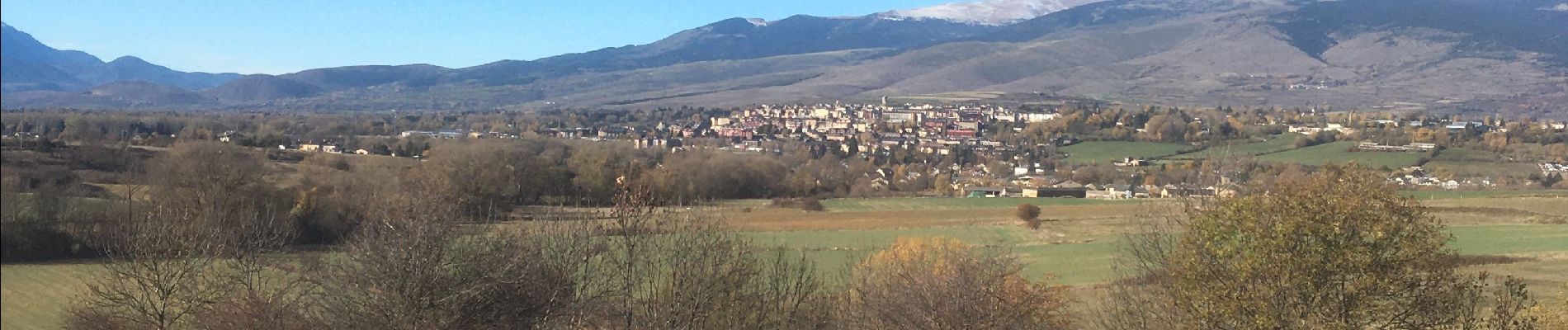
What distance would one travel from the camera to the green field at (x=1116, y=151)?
6725 cm

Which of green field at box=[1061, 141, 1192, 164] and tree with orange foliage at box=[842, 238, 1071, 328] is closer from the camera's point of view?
tree with orange foliage at box=[842, 238, 1071, 328]

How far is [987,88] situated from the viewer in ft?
591

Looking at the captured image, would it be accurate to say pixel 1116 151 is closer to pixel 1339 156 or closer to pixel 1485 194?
pixel 1339 156

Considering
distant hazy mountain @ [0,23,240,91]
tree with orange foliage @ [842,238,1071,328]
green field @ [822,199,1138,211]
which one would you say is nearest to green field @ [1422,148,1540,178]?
green field @ [822,199,1138,211]

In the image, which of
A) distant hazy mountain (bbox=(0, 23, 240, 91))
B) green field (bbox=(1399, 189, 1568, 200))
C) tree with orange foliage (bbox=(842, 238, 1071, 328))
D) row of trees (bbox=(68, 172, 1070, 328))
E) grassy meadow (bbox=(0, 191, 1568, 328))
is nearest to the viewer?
distant hazy mountain (bbox=(0, 23, 240, 91))

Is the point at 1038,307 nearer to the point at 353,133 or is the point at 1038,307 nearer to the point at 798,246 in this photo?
the point at 798,246

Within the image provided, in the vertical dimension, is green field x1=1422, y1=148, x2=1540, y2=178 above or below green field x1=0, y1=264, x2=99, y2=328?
below

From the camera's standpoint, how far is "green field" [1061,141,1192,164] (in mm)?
67250

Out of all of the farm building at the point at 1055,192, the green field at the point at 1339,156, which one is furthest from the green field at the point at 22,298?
the green field at the point at 1339,156

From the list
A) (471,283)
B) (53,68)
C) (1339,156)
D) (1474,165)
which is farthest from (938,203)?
(471,283)

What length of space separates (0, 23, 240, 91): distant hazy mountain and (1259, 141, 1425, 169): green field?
45.2 m

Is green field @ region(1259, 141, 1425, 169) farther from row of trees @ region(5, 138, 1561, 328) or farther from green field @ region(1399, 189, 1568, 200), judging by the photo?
row of trees @ region(5, 138, 1561, 328)

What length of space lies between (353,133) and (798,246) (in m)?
57.2

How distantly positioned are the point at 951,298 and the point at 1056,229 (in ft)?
76.0
